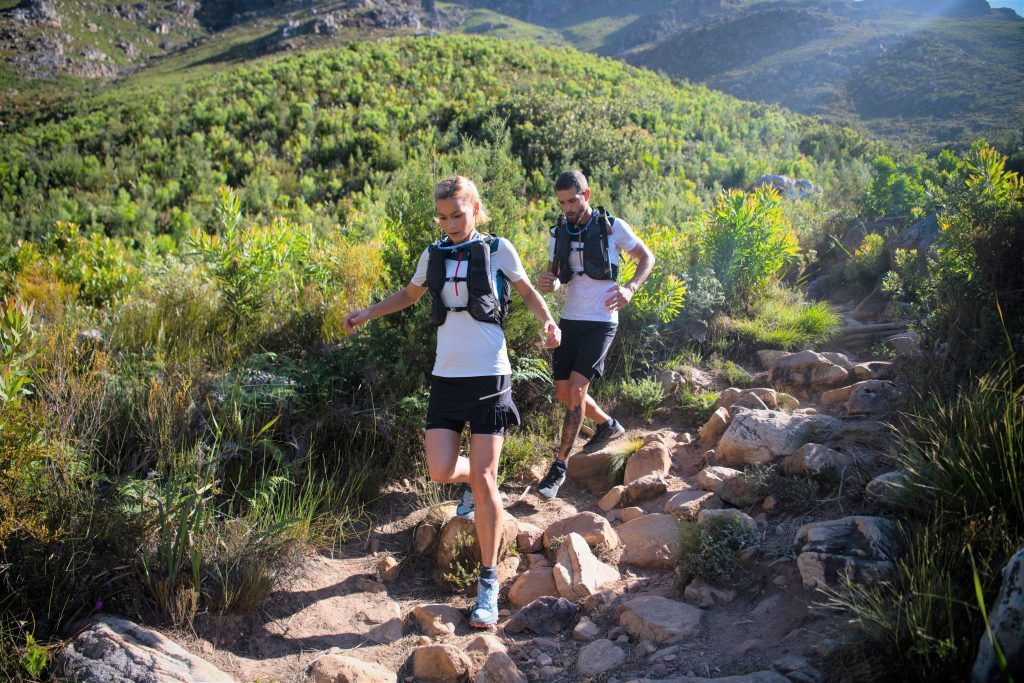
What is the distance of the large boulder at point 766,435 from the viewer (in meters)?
4.14

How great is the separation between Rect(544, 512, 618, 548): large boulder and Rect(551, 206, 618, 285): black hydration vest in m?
1.55

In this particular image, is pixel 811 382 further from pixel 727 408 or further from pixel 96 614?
pixel 96 614

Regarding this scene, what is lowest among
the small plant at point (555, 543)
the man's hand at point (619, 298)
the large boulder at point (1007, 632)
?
the small plant at point (555, 543)

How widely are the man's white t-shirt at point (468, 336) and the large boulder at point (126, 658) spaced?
1683mm

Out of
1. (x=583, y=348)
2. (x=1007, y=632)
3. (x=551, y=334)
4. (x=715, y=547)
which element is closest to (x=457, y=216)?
(x=551, y=334)

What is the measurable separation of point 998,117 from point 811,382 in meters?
17.2

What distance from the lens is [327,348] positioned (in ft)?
17.3

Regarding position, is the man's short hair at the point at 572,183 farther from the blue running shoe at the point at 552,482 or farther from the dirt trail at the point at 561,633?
the dirt trail at the point at 561,633

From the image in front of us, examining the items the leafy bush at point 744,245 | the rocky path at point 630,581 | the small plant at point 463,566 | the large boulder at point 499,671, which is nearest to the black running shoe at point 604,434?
the rocky path at point 630,581

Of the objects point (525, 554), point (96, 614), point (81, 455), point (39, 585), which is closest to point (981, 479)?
point (525, 554)

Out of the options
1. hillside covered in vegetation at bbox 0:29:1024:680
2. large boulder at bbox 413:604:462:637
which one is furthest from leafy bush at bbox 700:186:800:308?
large boulder at bbox 413:604:462:637

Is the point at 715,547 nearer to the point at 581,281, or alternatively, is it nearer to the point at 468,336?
the point at 468,336

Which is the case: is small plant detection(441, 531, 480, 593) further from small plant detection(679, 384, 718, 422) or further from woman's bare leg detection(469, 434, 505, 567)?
small plant detection(679, 384, 718, 422)

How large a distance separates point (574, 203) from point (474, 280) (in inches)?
51.6
